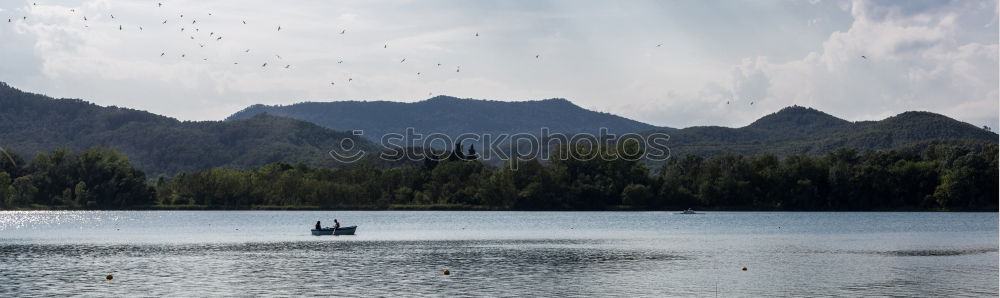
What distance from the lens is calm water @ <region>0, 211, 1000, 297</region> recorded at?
46469mm

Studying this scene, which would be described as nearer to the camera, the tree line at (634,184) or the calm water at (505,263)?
the calm water at (505,263)

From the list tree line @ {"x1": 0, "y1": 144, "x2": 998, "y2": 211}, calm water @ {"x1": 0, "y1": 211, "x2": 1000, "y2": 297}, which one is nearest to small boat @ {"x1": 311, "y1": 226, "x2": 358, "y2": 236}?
calm water @ {"x1": 0, "y1": 211, "x2": 1000, "y2": 297}

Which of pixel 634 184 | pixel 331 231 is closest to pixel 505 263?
pixel 331 231

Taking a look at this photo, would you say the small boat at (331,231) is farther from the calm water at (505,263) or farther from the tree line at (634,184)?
the tree line at (634,184)

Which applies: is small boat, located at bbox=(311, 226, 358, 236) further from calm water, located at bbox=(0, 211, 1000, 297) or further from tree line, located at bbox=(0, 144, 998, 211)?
tree line, located at bbox=(0, 144, 998, 211)

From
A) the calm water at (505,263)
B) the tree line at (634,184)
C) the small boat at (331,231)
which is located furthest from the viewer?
the tree line at (634,184)

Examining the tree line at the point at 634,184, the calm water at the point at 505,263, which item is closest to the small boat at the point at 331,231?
the calm water at the point at 505,263

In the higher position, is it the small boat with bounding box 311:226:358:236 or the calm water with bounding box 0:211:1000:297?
the small boat with bounding box 311:226:358:236

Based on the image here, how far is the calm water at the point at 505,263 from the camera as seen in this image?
46.5 meters

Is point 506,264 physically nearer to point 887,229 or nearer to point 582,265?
point 582,265

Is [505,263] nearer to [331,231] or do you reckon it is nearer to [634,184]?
[331,231]

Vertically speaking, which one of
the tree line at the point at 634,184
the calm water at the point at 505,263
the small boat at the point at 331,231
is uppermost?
the tree line at the point at 634,184

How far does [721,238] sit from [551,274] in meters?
40.8

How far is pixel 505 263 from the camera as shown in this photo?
198 feet
